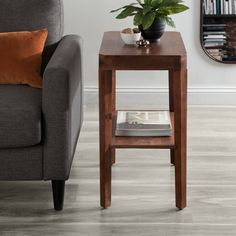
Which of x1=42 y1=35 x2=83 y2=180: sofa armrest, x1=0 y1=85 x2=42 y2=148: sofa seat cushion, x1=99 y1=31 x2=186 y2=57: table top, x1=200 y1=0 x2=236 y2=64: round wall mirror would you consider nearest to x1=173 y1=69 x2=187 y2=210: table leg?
x1=99 y1=31 x2=186 y2=57: table top

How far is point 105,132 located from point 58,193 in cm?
31

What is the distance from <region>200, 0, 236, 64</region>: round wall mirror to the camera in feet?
12.5

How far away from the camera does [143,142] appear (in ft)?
8.20

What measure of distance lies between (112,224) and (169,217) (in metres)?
0.23

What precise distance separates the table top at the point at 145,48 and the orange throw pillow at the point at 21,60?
1.12ft

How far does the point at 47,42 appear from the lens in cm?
298

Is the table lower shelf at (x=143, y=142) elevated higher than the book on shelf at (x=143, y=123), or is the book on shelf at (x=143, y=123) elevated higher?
the book on shelf at (x=143, y=123)

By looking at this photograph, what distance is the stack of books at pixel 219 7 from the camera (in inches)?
149

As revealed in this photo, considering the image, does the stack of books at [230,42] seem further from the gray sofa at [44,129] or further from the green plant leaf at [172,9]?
the gray sofa at [44,129]

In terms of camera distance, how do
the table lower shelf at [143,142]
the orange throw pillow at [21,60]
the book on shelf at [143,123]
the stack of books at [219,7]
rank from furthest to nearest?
the stack of books at [219,7] → the orange throw pillow at [21,60] → the book on shelf at [143,123] → the table lower shelf at [143,142]

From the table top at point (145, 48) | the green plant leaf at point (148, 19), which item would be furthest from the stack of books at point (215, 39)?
the green plant leaf at point (148, 19)

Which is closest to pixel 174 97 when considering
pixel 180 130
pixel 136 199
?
pixel 180 130

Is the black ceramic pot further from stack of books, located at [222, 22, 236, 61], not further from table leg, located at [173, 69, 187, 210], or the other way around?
stack of books, located at [222, 22, 236, 61]

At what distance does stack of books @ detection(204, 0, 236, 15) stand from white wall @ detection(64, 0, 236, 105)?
7 centimetres
